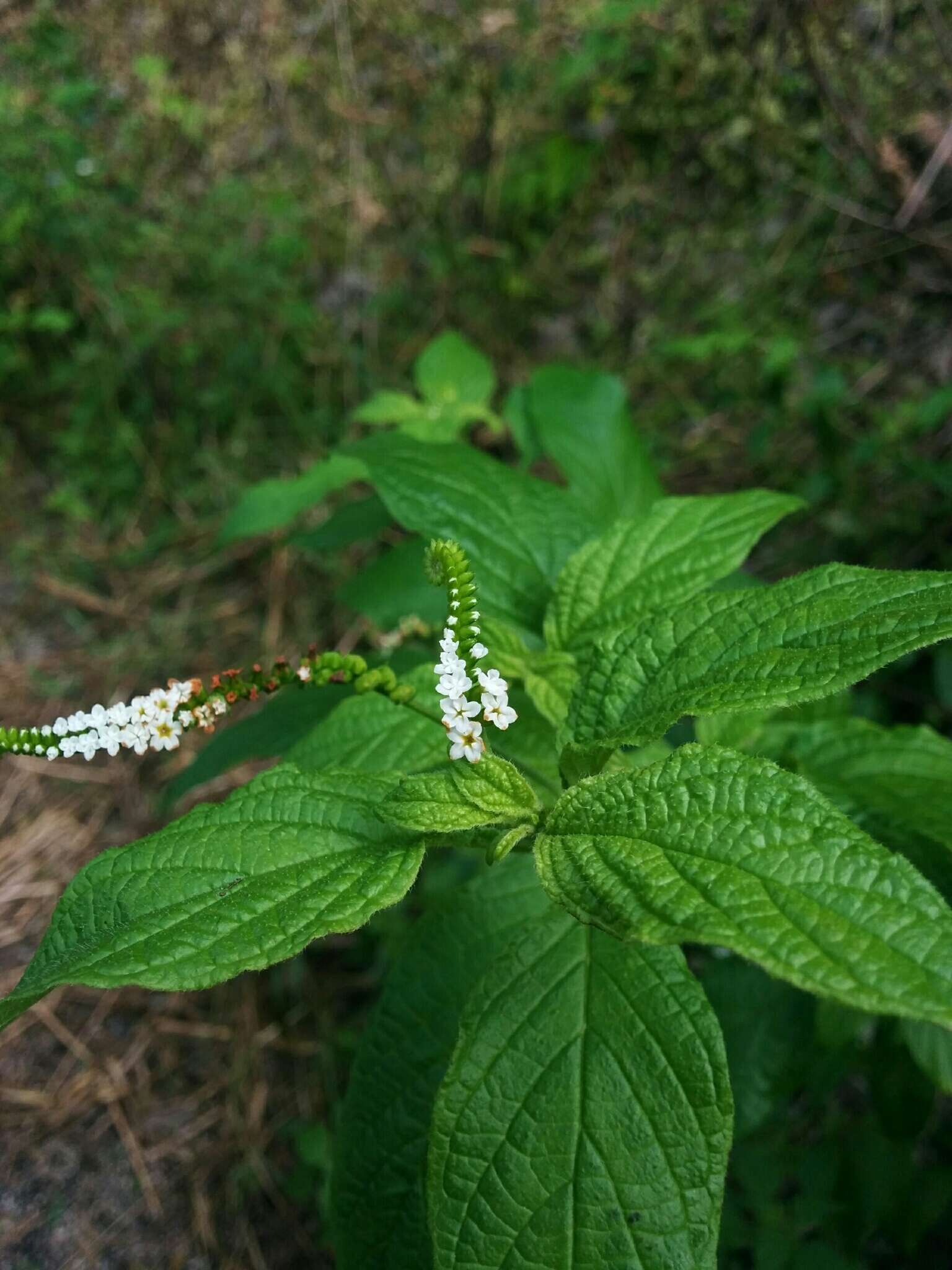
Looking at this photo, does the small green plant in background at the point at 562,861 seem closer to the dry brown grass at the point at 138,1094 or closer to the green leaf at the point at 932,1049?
the green leaf at the point at 932,1049

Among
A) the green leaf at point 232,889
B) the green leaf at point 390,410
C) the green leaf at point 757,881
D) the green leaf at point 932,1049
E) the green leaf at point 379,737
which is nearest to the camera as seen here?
the green leaf at point 757,881

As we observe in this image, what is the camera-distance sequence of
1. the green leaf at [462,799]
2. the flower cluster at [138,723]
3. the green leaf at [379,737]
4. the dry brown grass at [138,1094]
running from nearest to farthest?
1. the green leaf at [462,799]
2. the flower cluster at [138,723]
3. the green leaf at [379,737]
4. the dry brown grass at [138,1094]

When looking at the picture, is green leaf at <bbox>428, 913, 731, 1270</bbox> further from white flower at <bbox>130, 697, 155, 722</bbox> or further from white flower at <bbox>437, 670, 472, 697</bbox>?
white flower at <bbox>130, 697, 155, 722</bbox>

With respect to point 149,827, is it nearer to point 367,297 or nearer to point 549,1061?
point 549,1061

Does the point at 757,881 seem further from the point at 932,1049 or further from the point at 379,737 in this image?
the point at 932,1049

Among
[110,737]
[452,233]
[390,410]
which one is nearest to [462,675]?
[110,737]

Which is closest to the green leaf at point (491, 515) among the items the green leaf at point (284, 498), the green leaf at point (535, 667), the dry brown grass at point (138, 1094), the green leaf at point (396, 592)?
the green leaf at point (535, 667)

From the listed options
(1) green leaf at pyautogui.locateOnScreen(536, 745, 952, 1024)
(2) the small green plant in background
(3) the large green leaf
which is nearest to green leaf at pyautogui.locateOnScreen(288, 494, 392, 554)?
→ (2) the small green plant in background
